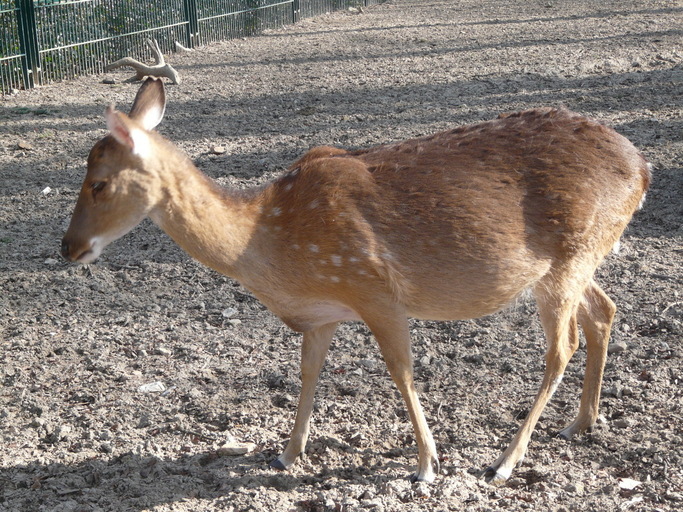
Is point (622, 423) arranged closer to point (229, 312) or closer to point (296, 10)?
point (229, 312)

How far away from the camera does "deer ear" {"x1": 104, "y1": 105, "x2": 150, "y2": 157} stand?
3244 mm

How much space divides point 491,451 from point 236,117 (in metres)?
7.26

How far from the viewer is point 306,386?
410 centimetres

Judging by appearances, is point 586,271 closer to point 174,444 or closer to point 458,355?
point 458,355

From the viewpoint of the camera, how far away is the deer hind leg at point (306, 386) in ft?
13.3

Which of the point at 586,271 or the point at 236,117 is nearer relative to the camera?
the point at 586,271

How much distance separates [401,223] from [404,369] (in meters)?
0.66

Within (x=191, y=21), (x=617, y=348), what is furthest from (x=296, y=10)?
(x=617, y=348)

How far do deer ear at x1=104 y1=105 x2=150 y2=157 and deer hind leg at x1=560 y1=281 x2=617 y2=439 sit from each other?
7.74 ft

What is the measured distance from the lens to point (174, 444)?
418 centimetres

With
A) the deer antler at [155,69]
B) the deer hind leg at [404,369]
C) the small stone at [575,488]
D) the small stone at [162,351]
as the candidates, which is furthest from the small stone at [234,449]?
the deer antler at [155,69]

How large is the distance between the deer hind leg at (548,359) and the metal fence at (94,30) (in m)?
9.69

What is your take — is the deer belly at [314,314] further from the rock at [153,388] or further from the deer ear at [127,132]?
the rock at [153,388]

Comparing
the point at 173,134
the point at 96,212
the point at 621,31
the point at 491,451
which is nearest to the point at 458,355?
the point at 491,451
